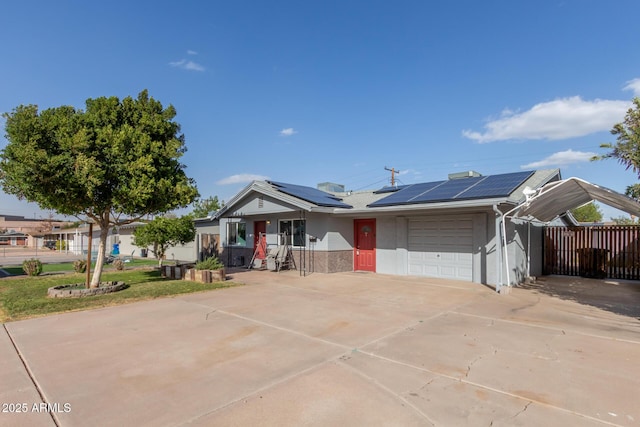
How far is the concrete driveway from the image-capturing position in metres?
3.38

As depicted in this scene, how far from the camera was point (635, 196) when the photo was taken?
28.7 feet

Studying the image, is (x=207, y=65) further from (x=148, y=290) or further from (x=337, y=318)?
(x=337, y=318)

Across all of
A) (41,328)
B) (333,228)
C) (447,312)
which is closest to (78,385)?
(41,328)

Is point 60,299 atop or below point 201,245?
below

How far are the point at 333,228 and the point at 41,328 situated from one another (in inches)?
394

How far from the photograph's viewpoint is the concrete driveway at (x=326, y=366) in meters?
3.38

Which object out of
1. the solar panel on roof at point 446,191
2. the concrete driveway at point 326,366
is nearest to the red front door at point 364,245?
the solar panel on roof at point 446,191

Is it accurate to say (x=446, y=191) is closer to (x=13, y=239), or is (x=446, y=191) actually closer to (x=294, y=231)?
(x=294, y=231)

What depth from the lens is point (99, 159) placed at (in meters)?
9.30

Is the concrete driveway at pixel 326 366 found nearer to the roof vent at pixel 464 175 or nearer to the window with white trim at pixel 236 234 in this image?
the roof vent at pixel 464 175

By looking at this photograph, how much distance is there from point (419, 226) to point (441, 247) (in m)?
1.13

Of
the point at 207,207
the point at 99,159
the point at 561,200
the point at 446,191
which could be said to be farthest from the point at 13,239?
the point at 561,200

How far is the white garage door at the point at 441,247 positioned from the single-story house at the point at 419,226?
0.03 metres

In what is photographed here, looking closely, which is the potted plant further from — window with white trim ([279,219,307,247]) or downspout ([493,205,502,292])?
downspout ([493,205,502,292])
